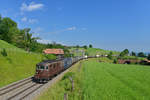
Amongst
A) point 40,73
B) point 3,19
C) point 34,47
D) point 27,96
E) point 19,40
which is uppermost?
point 3,19

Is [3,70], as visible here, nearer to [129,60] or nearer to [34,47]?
[34,47]

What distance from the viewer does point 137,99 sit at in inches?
453

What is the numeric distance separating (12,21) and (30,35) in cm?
4503

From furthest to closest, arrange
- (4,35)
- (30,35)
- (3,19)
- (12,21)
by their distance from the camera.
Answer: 1. (12,21)
2. (3,19)
3. (4,35)
4. (30,35)

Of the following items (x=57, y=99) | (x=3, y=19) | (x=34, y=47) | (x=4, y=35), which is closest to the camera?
(x=57, y=99)

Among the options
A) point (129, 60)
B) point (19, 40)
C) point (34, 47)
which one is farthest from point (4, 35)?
point (129, 60)

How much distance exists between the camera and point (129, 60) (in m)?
73.0

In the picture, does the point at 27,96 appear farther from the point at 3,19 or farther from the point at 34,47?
the point at 3,19

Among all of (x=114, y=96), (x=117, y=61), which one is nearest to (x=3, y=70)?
(x=114, y=96)

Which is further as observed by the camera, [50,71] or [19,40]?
[19,40]

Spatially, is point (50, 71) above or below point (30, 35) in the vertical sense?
below

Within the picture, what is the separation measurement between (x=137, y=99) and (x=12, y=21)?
9455 cm

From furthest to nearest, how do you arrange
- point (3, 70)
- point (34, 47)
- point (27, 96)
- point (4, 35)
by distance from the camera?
point (4, 35) → point (34, 47) → point (3, 70) → point (27, 96)

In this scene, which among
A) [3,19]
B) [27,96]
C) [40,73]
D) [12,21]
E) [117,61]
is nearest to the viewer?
[27,96]
